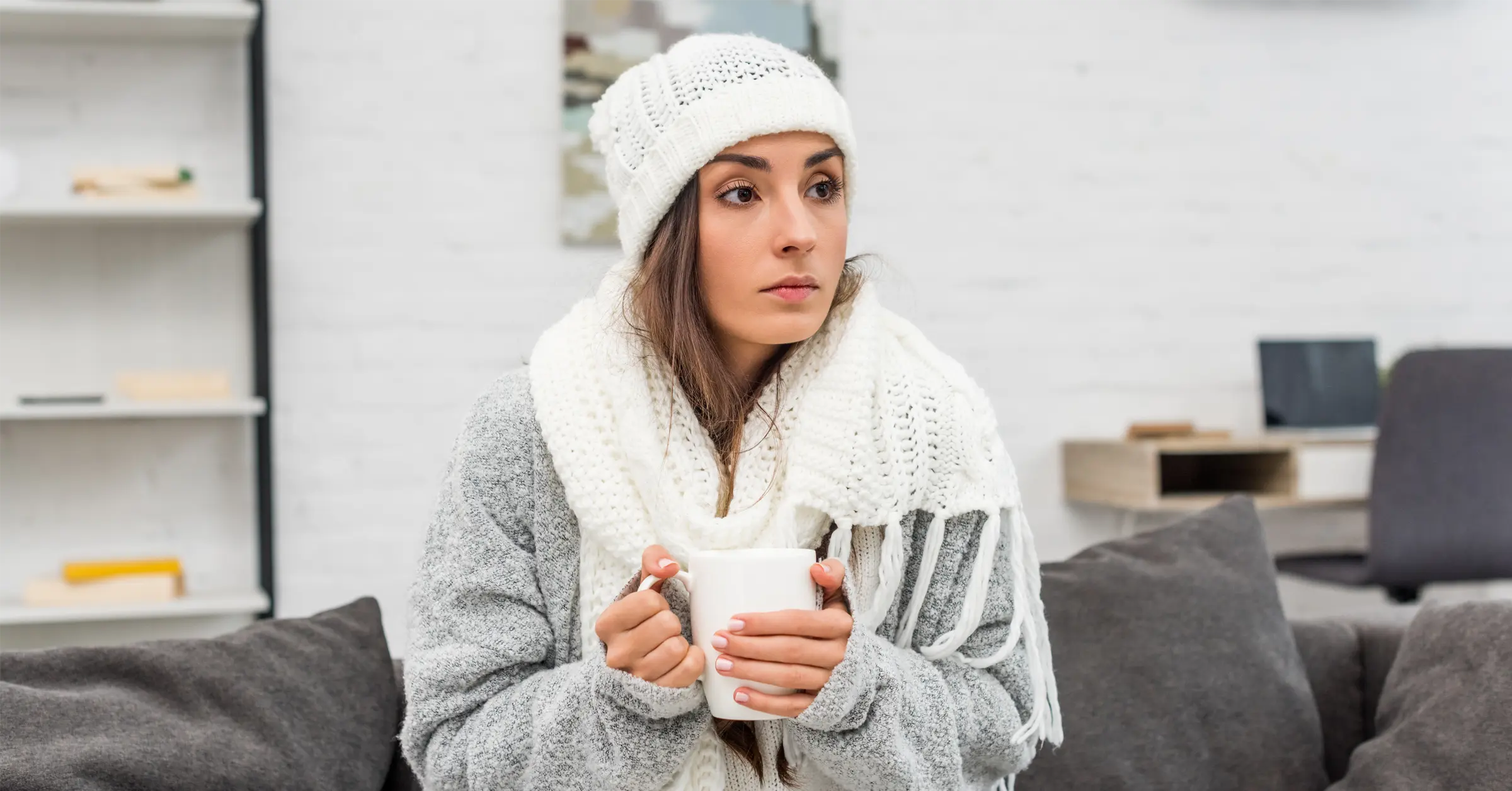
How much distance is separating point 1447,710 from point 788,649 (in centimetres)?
86

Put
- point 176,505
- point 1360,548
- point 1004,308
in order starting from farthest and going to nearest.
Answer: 1. point 1360,548
2. point 1004,308
3. point 176,505

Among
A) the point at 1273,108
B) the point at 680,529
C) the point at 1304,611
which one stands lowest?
the point at 1304,611

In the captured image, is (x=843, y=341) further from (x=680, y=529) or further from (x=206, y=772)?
(x=206, y=772)

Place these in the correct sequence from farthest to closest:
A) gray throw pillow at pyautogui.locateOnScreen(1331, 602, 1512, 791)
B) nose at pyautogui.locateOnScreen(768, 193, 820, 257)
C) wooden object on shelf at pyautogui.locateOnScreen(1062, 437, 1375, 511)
Answer: wooden object on shelf at pyautogui.locateOnScreen(1062, 437, 1375, 511)
gray throw pillow at pyautogui.locateOnScreen(1331, 602, 1512, 791)
nose at pyautogui.locateOnScreen(768, 193, 820, 257)

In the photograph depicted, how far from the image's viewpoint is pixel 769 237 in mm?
1076

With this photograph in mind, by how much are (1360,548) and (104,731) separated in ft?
10.5

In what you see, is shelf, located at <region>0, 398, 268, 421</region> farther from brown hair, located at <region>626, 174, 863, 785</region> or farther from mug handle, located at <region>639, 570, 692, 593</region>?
mug handle, located at <region>639, 570, 692, 593</region>

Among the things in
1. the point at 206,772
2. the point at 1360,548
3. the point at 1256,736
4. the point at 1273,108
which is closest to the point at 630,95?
the point at 206,772

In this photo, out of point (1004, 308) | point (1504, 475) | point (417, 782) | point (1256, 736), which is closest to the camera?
point (417, 782)

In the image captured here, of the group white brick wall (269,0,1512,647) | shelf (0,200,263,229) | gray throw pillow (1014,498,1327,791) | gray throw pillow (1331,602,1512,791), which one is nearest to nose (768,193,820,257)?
gray throw pillow (1014,498,1327,791)

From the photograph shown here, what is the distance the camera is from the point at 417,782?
1325mm

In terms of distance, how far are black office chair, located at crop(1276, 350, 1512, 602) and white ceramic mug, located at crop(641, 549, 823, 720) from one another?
2.10 metres

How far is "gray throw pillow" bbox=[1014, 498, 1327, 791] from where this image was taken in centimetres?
141

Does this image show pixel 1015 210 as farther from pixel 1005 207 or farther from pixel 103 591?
pixel 103 591
